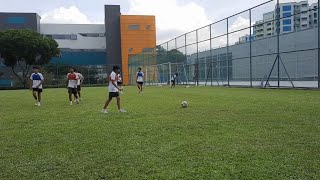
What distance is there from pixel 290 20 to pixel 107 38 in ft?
192

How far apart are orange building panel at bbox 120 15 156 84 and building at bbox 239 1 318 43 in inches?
2033

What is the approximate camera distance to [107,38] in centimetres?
8175

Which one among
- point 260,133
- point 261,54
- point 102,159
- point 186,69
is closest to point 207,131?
point 260,133

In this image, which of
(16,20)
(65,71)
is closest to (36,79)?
(65,71)

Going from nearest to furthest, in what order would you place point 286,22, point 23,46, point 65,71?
point 286,22 → point 23,46 → point 65,71

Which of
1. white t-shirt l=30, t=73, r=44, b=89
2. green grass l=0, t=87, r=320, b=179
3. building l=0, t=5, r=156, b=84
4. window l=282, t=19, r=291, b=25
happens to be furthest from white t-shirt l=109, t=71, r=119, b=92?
building l=0, t=5, r=156, b=84

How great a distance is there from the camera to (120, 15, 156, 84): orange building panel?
81375 mm

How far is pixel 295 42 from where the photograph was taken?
28.6 metres

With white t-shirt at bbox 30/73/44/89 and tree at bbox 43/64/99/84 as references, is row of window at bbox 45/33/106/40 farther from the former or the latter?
white t-shirt at bbox 30/73/44/89

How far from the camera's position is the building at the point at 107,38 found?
264ft

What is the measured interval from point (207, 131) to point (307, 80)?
21.8 metres

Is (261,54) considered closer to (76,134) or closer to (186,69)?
(186,69)

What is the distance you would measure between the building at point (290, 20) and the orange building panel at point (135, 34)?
51650 millimetres

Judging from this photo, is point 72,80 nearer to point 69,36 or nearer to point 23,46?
point 23,46
